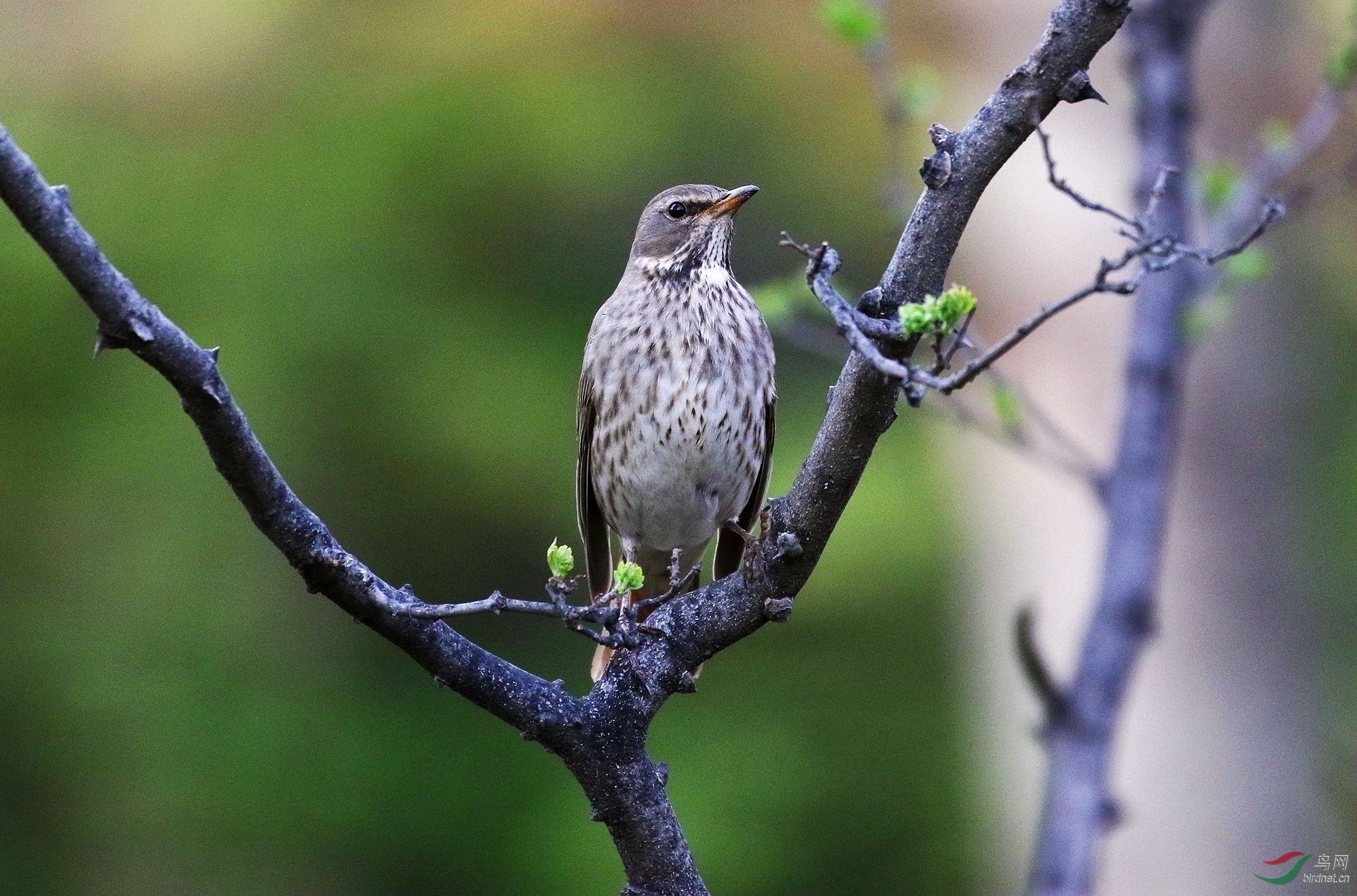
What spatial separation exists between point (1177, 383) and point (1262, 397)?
276cm

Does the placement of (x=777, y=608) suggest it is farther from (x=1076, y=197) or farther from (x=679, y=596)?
(x=1076, y=197)

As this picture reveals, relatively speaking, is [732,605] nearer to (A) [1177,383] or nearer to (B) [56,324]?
(A) [1177,383]

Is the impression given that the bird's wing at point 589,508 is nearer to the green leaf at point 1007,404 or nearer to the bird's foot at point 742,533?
the bird's foot at point 742,533

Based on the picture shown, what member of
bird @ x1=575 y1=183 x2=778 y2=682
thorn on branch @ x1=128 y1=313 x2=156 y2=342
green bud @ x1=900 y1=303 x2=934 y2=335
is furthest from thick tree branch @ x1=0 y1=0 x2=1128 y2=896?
bird @ x1=575 y1=183 x2=778 y2=682

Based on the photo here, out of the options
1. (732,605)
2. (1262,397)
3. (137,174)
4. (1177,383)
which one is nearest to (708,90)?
(137,174)

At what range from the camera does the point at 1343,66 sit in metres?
4.26

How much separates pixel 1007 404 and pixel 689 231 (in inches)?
46.6

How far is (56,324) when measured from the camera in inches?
305

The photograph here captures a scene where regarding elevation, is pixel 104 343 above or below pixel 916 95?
below

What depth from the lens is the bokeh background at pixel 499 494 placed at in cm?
704

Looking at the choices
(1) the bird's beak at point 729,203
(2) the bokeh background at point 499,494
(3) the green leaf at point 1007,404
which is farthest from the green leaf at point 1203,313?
(2) the bokeh background at point 499,494

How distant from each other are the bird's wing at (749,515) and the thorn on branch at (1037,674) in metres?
0.93

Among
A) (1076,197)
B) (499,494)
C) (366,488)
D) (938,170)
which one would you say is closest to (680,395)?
(1076,197)

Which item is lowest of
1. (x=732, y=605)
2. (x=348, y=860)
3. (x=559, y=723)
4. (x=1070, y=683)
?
(x=559, y=723)
